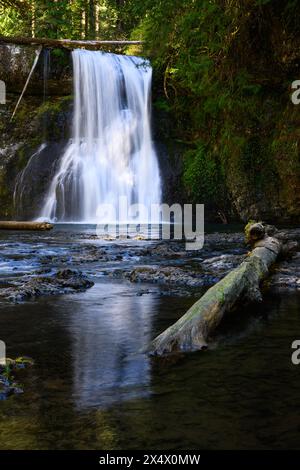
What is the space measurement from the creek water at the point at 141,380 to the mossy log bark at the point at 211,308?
0.14 metres

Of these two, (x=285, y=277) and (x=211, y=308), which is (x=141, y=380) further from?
(x=285, y=277)

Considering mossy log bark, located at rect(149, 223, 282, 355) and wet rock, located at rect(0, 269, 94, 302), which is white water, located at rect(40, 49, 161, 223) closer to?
wet rock, located at rect(0, 269, 94, 302)

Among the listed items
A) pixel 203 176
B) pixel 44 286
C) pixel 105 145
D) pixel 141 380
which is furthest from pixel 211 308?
pixel 105 145

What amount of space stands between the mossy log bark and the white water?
1430 centimetres

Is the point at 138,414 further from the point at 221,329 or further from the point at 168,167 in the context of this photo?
the point at 168,167

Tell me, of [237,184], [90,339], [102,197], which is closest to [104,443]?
[90,339]

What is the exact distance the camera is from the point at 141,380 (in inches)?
151

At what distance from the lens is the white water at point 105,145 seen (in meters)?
21.1

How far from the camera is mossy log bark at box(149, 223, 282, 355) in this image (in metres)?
4.54

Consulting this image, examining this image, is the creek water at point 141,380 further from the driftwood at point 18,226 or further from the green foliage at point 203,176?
the green foliage at point 203,176

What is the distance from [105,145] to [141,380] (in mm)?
19520

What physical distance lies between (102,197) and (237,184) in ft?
17.9

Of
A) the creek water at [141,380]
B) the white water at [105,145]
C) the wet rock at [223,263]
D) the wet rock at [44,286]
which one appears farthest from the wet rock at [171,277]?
the white water at [105,145]

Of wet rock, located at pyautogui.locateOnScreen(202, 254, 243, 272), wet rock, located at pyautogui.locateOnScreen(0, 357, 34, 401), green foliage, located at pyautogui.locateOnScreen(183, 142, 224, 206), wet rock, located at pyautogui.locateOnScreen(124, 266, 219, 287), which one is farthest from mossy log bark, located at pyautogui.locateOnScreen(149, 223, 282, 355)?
green foliage, located at pyautogui.locateOnScreen(183, 142, 224, 206)
